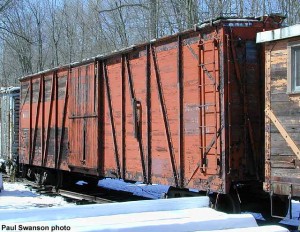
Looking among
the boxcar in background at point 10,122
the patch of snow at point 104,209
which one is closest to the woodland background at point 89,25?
the boxcar in background at point 10,122

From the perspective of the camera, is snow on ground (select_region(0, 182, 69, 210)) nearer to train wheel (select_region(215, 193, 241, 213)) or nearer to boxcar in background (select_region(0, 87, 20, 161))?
boxcar in background (select_region(0, 87, 20, 161))

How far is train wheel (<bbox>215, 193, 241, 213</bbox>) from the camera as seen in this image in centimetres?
825

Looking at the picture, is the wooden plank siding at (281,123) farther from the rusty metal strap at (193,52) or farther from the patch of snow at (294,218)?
the patch of snow at (294,218)

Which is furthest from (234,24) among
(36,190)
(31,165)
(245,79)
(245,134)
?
(31,165)

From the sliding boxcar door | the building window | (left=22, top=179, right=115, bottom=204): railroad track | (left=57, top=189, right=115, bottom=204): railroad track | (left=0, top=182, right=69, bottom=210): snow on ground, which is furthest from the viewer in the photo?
(left=22, top=179, right=115, bottom=204): railroad track

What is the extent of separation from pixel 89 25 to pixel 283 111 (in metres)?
35.1

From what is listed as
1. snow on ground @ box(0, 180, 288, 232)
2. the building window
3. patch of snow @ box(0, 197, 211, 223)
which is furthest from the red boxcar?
snow on ground @ box(0, 180, 288, 232)

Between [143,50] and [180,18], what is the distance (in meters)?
15.8

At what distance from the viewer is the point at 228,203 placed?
846 centimetres

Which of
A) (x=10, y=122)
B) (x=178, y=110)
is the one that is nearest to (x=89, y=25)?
(x=10, y=122)

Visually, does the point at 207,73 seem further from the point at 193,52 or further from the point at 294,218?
the point at 294,218

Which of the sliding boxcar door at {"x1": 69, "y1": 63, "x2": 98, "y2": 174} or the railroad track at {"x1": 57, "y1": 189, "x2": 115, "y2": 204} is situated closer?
the sliding boxcar door at {"x1": 69, "y1": 63, "x2": 98, "y2": 174}

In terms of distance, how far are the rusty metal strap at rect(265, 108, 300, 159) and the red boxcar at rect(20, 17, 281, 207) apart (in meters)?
0.87

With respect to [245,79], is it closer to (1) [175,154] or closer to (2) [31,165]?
(1) [175,154]
